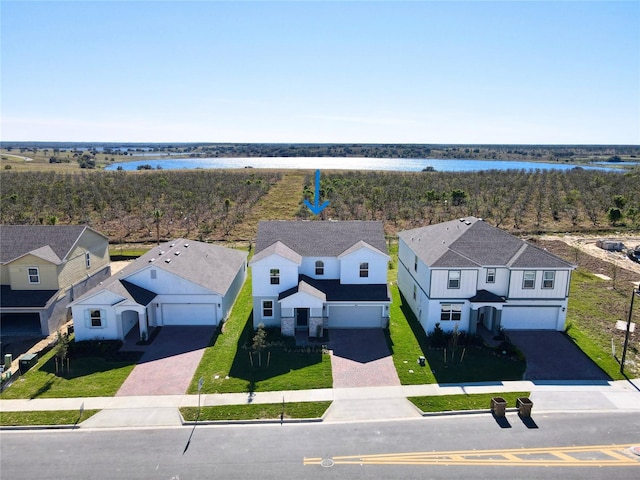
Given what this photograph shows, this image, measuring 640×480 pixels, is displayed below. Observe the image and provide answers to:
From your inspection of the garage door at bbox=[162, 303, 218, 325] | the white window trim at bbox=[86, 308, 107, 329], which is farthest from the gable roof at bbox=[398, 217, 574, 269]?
the white window trim at bbox=[86, 308, 107, 329]

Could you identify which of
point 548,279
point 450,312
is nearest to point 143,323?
point 450,312

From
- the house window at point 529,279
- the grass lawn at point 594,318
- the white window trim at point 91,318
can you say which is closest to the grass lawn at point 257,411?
the white window trim at point 91,318

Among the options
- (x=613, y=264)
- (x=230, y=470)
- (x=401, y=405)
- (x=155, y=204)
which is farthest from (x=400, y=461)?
(x=155, y=204)

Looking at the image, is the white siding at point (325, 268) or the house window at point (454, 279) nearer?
the house window at point (454, 279)

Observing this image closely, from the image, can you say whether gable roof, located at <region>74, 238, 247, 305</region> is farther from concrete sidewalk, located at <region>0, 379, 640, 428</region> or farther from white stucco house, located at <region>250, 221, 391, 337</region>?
concrete sidewalk, located at <region>0, 379, 640, 428</region>

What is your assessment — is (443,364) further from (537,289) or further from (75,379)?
(75,379)

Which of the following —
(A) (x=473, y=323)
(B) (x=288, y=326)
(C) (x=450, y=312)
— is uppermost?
(C) (x=450, y=312)

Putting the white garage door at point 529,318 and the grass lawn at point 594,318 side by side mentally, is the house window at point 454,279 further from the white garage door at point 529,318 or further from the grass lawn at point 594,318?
the grass lawn at point 594,318
